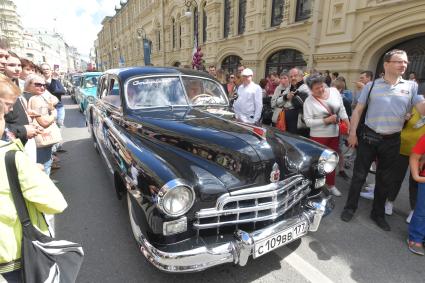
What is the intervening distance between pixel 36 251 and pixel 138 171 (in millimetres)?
912

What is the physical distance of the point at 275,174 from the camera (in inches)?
87.4

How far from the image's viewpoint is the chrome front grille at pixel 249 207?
1.97 meters

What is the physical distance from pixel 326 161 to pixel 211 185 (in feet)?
4.36

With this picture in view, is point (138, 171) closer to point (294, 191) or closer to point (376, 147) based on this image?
point (294, 191)

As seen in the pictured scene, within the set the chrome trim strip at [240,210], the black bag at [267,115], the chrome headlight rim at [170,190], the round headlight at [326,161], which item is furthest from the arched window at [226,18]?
the chrome headlight rim at [170,190]

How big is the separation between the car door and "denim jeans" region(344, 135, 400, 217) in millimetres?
2848

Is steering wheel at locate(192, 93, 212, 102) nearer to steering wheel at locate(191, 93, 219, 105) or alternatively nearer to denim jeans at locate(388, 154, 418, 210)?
steering wheel at locate(191, 93, 219, 105)

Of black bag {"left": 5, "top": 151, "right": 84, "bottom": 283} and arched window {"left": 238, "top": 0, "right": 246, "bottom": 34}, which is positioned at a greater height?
arched window {"left": 238, "top": 0, "right": 246, "bottom": 34}

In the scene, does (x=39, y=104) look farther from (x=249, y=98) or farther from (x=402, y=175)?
(x=402, y=175)

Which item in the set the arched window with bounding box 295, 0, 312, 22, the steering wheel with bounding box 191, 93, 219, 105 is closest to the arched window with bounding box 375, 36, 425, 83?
the arched window with bounding box 295, 0, 312, 22

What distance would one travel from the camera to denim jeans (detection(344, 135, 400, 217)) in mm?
2967

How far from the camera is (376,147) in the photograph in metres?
3.04

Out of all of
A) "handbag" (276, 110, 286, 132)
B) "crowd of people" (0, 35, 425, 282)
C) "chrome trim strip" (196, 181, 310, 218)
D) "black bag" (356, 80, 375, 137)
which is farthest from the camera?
"handbag" (276, 110, 286, 132)

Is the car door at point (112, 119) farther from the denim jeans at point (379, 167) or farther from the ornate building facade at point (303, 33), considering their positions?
the ornate building facade at point (303, 33)
